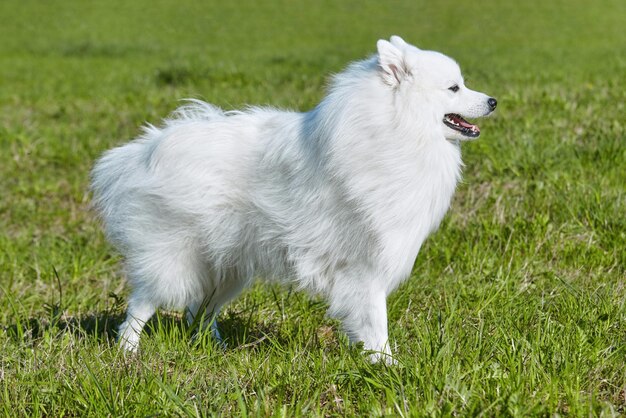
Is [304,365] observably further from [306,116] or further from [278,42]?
[278,42]

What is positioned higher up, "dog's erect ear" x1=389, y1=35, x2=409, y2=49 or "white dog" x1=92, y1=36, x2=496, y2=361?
"dog's erect ear" x1=389, y1=35, x2=409, y2=49

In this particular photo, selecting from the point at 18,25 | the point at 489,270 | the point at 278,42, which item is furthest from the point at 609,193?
the point at 18,25

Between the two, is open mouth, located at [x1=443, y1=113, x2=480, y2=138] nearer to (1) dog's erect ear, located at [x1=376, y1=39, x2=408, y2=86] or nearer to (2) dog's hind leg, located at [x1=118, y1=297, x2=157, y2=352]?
(1) dog's erect ear, located at [x1=376, y1=39, x2=408, y2=86]

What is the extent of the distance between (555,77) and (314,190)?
7869 millimetres

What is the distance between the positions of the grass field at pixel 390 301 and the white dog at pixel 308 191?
28 centimetres

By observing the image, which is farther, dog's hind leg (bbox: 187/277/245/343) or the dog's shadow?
dog's hind leg (bbox: 187/277/245/343)

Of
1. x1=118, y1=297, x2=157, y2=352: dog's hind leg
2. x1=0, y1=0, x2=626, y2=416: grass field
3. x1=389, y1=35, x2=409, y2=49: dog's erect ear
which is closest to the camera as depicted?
x1=0, y1=0, x2=626, y2=416: grass field

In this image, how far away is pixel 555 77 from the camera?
1087 cm

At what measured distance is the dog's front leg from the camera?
377 centimetres

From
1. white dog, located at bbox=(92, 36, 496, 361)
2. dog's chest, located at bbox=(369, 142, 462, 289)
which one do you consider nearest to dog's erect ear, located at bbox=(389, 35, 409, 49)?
white dog, located at bbox=(92, 36, 496, 361)

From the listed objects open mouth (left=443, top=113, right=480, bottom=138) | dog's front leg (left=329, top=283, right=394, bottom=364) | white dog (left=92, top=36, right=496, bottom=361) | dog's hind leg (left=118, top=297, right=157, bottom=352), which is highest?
open mouth (left=443, top=113, right=480, bottom=138)

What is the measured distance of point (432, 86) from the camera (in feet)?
12.3

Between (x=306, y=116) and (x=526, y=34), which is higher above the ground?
(x=306, y=116)

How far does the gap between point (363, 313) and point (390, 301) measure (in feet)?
2.69
